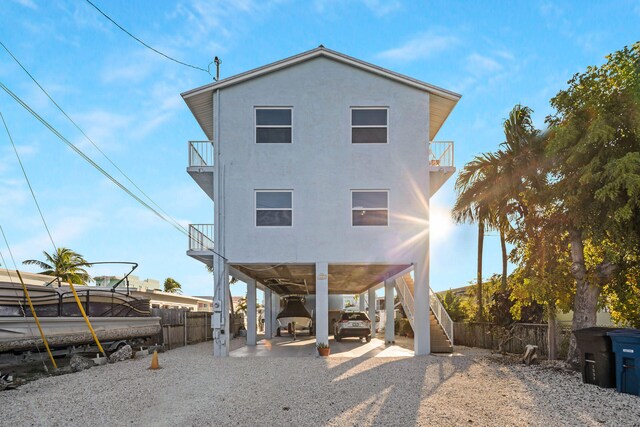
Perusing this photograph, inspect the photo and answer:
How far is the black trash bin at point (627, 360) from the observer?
10219mm

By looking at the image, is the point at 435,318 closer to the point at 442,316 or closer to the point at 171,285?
the point at 442,316

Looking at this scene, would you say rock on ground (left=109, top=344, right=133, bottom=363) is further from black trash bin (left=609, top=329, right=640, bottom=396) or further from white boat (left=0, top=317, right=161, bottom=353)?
black trash bin (left=609, top=329, right=640, bottom=396)

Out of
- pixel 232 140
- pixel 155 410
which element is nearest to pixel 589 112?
pixel 232 140

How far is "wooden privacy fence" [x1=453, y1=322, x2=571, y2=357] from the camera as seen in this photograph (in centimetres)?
1669

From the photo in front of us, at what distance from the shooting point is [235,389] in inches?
418

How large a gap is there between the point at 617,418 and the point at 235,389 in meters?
6.56

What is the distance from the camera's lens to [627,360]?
34.2 ft

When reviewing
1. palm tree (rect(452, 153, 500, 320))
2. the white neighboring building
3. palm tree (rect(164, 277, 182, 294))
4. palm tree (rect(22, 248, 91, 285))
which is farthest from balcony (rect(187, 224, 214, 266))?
palm tree (rect(164, 277, 182, 294))

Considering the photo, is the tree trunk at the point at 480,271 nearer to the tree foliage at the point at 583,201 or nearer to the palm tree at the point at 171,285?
the tree foliage at the point at 583,201

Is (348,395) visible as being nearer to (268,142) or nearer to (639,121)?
(639,121)

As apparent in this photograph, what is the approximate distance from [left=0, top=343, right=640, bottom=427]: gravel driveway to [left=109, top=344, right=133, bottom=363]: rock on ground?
2.07 metres

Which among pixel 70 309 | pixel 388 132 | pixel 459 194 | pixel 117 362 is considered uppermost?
pixel 388 132

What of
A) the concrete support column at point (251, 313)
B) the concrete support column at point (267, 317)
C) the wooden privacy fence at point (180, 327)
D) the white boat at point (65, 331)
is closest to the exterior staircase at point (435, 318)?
the concrete support column at point (251, 313)

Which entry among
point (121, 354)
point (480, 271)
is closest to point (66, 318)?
point (121, 354)
